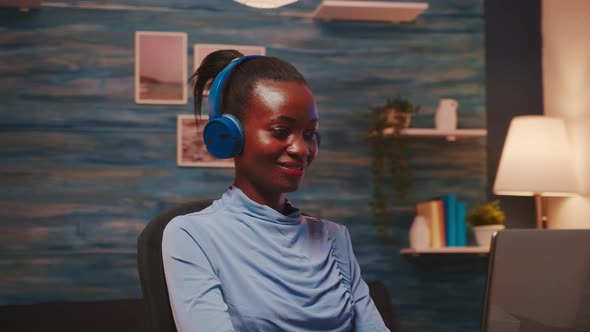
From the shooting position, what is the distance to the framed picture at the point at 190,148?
3846mm

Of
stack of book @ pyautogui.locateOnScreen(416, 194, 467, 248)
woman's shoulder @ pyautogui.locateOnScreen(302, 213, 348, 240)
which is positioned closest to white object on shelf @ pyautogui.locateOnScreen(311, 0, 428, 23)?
stack of book @ pyautogui.locateOnScreen(416, 194, 467, 248)

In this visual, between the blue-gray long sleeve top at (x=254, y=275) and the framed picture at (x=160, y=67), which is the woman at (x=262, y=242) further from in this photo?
the framed picture at (x=160, y=67)

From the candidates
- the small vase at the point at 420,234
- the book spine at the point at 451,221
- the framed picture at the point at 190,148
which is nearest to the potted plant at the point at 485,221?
the book spine at the point at 451,221

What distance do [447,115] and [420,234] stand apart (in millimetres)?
598

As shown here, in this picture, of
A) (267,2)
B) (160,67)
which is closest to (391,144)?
(160,67)

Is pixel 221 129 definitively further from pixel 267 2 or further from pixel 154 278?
pixel 267 2

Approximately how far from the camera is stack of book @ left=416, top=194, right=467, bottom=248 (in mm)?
3775

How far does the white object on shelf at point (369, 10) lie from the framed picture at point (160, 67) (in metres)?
0.71

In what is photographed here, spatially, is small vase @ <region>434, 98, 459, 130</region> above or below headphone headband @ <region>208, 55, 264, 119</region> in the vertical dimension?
above

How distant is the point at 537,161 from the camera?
3.65 meters

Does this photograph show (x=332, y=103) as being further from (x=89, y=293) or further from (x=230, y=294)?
(x=230, y=294)

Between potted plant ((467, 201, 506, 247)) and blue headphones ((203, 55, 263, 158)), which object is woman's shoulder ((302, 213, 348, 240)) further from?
potted plant ((467, 201, 506, 247))

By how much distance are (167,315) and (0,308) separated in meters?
2.33

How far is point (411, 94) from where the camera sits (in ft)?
13.4
